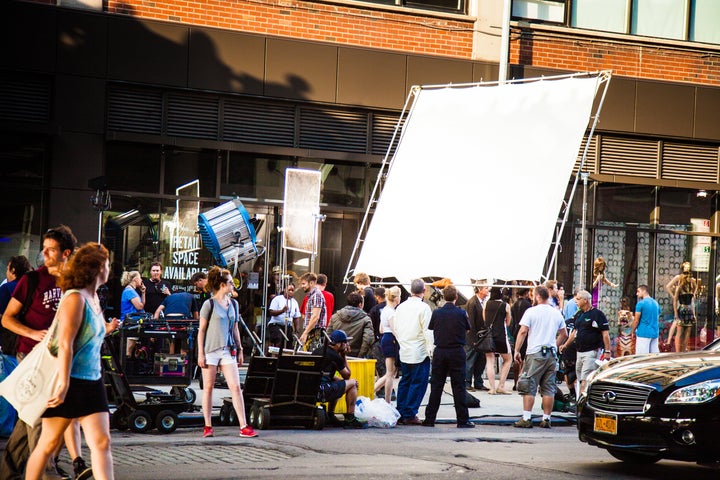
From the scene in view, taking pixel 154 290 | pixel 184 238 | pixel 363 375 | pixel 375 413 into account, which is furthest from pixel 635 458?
pixel 184 238

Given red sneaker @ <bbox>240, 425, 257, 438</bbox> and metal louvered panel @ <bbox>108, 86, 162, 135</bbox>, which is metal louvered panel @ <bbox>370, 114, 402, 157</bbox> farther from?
red sneaker @ <bbox>240, 425, 257, 438</bbox>

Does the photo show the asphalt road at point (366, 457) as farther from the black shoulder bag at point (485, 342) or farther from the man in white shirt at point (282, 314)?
the man in white shirt at point (282, 314)

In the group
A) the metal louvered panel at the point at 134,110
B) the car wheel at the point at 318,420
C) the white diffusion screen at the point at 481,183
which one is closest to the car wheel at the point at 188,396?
the car wheel at the point at 318,420

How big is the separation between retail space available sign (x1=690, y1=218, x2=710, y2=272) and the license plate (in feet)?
44.2

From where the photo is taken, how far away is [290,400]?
1273cm

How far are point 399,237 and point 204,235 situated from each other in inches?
121

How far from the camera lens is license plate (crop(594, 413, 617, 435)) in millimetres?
9359

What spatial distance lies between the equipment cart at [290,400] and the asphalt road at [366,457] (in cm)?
20

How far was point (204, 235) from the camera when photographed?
53.2ft

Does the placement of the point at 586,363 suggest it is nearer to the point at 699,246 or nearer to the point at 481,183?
the point at 481,183

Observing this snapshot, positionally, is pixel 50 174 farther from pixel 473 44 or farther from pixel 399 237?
pixel 473 44

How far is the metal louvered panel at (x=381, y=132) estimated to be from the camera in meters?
20.1

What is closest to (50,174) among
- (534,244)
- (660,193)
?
(534,244)

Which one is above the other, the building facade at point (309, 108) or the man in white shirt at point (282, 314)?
the building facade at point (309, 108)
